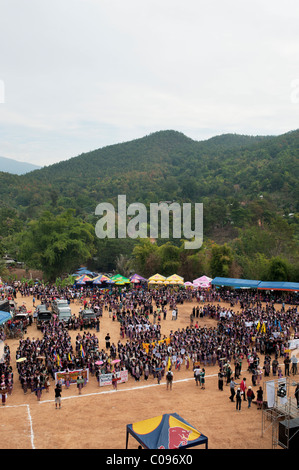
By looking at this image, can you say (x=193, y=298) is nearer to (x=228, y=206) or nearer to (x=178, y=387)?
(x=178, y=387)

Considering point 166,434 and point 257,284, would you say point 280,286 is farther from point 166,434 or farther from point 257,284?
point 166,434

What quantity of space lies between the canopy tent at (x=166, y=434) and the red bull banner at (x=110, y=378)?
268 inches

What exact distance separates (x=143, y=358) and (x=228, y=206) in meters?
56.8

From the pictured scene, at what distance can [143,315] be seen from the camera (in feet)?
87.7

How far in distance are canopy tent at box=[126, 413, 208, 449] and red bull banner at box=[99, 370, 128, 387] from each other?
6.80m

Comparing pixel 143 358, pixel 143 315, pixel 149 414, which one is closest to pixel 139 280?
pixel 143 315

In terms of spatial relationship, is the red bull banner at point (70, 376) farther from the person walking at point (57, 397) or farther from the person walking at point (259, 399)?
the person walking at point (259, 399)

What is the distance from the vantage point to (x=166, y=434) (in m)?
9.74

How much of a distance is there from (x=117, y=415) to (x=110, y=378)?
292cm

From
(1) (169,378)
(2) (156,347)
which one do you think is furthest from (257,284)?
(1) (169,378)

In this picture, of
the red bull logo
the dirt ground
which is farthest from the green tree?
the red bull logo

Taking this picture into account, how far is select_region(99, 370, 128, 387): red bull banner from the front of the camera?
16875 millimetres

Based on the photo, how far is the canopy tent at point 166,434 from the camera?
31.4ft

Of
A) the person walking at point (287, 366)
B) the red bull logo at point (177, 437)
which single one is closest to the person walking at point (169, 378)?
the person walking at point (287, 366)
